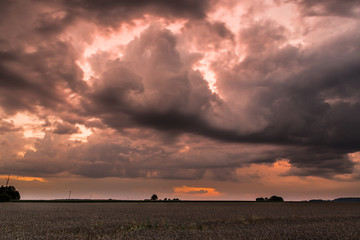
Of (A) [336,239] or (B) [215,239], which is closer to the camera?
(B) [215,239]

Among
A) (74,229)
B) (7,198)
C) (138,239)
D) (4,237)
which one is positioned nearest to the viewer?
(138,239)

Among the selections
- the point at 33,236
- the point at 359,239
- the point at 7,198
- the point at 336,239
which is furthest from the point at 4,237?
the point at 7,198

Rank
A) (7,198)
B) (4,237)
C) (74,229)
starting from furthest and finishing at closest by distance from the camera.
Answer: (7,198), (74,229), (4,237)

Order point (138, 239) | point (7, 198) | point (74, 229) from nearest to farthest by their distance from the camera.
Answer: point (138, 239) → point (74, 229) → point (7, 198)

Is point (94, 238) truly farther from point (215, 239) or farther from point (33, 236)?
point (215, 239)

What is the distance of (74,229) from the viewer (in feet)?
110

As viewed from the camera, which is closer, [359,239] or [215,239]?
[215,239]

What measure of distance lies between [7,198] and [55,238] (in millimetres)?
147301

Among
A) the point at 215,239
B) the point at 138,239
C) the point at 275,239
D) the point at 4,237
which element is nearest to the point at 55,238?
the point at 4,237

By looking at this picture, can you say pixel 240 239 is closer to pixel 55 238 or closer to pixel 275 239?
pixel 275 239

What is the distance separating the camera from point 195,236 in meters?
27.6

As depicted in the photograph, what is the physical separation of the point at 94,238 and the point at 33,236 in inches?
286

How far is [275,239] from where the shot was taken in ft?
87.6

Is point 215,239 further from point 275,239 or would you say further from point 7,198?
point 7,198
